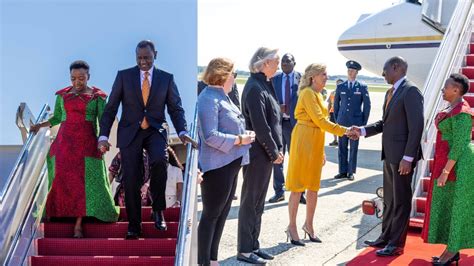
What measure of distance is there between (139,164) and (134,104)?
1.38ft

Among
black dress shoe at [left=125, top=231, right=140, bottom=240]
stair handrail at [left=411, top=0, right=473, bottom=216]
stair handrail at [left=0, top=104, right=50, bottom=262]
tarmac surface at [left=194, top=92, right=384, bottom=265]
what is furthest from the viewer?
stair handrail at [left=411, top=0, right=473, bottom=216]

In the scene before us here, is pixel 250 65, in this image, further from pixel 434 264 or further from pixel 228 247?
pixel 434 264

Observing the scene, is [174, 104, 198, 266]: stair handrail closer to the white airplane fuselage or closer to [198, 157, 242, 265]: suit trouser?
[198, 157, 242, 265]: suit trouser

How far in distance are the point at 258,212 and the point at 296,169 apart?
685mm

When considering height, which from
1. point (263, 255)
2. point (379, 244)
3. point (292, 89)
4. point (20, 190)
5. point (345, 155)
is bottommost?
point (263, 255)

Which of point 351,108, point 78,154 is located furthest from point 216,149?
point 351,108

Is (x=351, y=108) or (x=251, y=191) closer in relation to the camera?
(x=251, y=191)

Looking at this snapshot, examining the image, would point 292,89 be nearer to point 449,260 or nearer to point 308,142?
point 308,142

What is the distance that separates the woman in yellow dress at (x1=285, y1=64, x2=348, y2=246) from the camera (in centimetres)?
590

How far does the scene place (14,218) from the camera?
4.38 m

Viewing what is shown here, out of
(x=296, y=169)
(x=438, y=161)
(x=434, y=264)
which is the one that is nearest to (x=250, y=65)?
(x=296, y=169)

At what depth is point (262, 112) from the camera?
532cm

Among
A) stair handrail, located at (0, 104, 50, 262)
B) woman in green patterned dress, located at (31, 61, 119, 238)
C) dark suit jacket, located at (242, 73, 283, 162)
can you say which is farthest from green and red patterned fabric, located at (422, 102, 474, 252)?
stair handrail, located at (0, 104, 50, 262)

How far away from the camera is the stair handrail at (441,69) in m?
6.42
